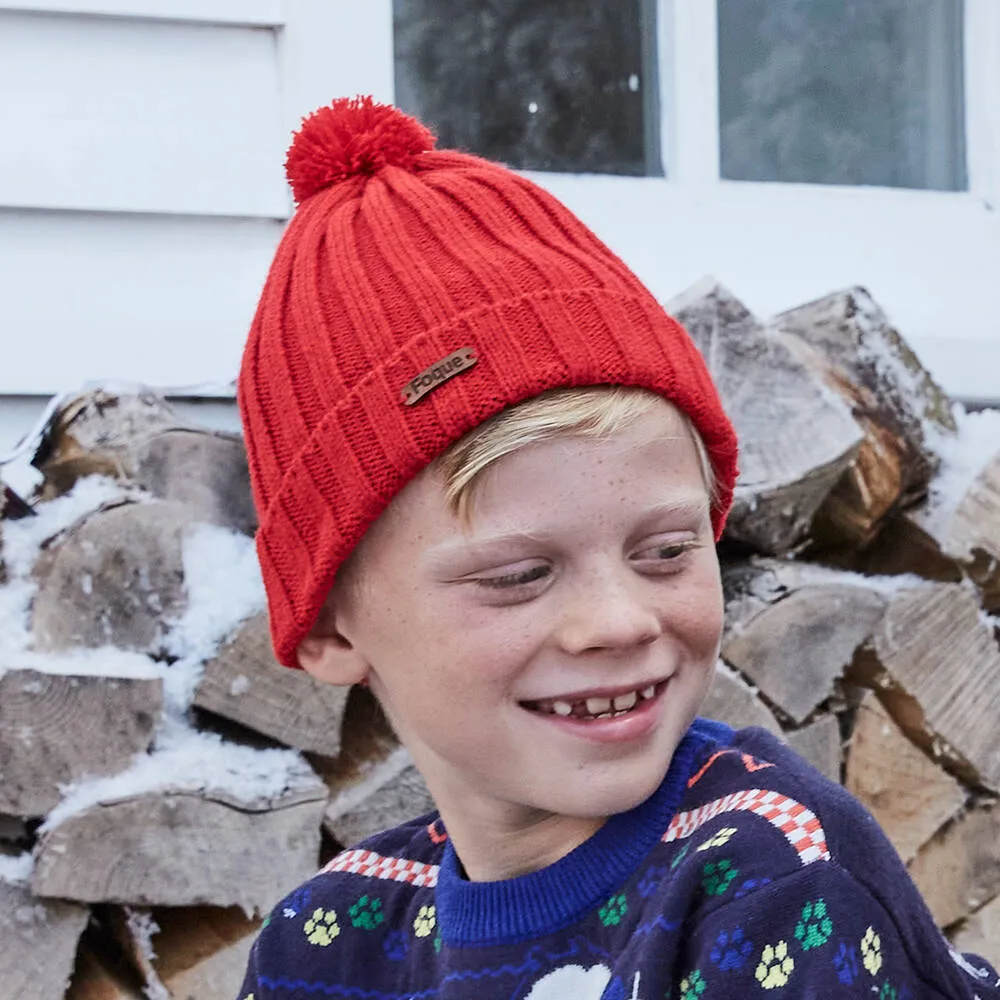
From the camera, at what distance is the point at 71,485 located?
1956 millimetres

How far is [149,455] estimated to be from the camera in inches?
76.2

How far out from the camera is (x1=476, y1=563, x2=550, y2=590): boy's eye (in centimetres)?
119

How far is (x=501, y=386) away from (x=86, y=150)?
128cm

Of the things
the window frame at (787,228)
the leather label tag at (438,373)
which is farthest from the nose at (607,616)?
the window frame at (787,228)

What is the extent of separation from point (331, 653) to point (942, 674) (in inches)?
42.6

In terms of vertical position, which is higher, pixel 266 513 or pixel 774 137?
pixel 774 137

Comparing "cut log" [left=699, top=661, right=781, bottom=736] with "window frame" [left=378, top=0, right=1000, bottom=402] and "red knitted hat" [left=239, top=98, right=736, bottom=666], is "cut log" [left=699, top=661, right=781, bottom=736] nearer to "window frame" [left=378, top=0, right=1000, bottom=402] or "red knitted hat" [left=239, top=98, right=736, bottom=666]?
"red knitted hat" [left=239, top=98, right=736, bottom=666]

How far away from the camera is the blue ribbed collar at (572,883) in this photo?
1247 mm

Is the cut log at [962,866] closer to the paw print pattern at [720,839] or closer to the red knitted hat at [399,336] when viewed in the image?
the red knitted hat at [399,336]

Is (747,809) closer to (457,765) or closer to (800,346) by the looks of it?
(457,765)

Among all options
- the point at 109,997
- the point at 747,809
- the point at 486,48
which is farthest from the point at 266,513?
the point at 486,48

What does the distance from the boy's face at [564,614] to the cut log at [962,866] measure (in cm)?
110

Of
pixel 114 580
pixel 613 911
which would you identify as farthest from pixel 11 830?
pixel 613 911

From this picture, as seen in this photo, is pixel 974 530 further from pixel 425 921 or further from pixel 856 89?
pixel 856 89
